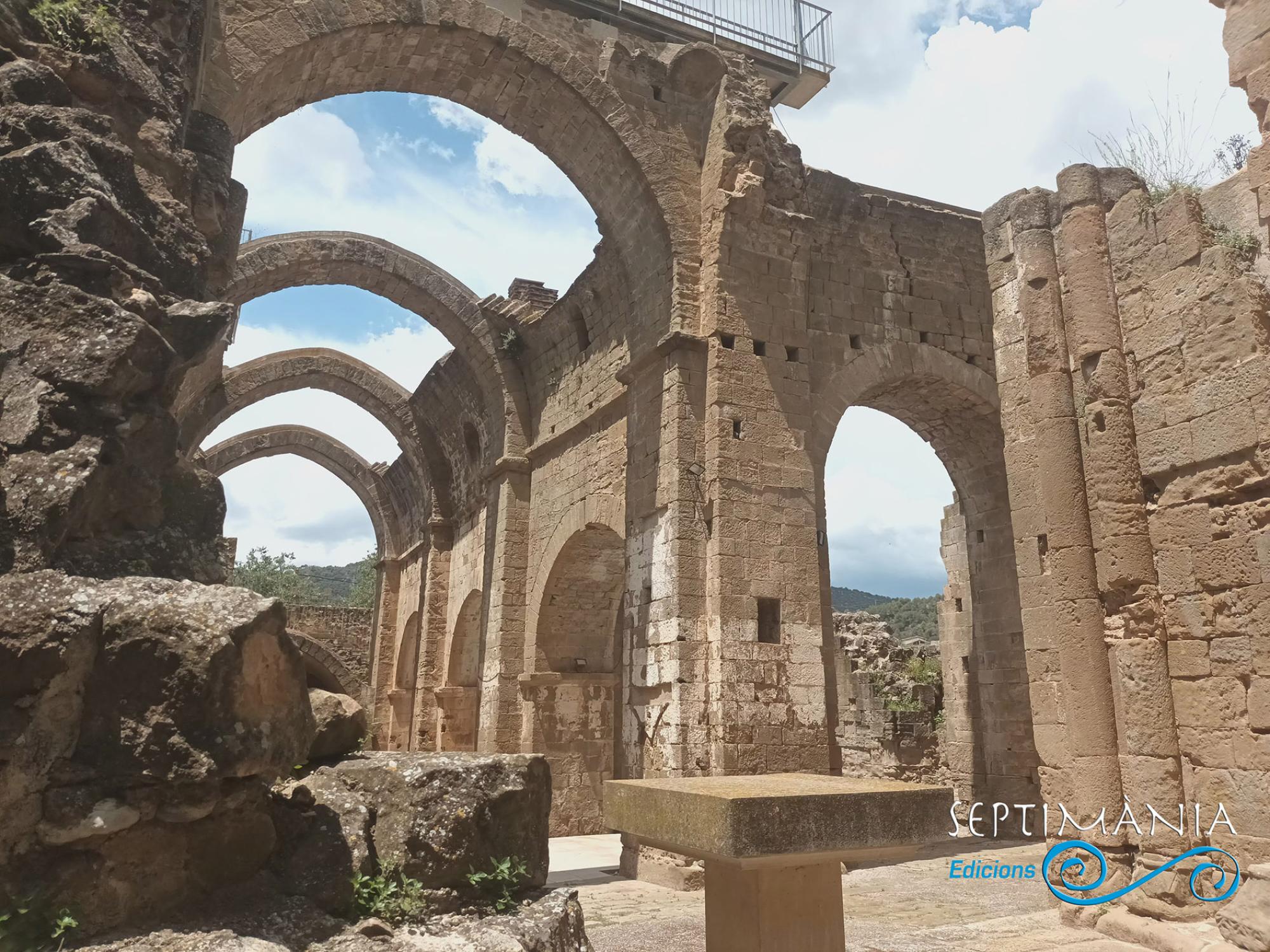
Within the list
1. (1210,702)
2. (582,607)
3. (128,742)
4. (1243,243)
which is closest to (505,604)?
(582,607)

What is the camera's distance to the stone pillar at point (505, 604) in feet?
39.0

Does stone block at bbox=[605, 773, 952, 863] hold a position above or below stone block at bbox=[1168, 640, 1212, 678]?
below

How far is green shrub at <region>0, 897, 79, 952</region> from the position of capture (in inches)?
105

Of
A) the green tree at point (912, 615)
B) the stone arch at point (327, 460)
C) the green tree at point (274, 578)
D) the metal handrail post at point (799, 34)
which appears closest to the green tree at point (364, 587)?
the green tree at point (274, 578)

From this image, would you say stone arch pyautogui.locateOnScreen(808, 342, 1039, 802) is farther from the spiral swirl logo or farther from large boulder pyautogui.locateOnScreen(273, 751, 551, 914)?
large boulder pyautogui.locateOnScreen(273, 751, 551, 914)

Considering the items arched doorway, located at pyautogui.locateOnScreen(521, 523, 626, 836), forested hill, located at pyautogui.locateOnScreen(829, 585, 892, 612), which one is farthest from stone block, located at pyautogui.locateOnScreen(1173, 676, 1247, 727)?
forested hill, located at pyautogui.locateOnScreen(829, 585, 892, 612)

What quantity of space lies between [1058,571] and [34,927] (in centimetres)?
513

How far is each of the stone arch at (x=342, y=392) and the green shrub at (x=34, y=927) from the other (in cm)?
1431

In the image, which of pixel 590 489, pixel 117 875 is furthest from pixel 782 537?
pixel 117 875

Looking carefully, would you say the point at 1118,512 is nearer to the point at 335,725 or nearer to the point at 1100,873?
the point at 1100,873

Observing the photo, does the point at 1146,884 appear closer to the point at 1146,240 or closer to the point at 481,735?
the point at 1146,240

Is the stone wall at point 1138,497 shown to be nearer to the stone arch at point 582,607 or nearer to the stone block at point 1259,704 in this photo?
the stone block at point 1259,704

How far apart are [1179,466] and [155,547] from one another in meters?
5.23

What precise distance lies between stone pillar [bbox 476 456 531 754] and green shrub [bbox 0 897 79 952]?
8848 mm
